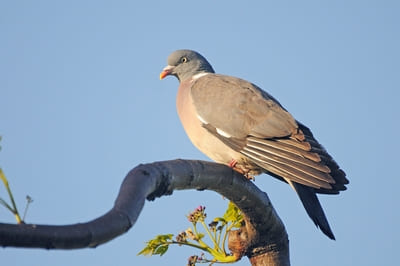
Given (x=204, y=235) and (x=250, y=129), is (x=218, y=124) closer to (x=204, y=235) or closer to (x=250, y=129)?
(x=250, y=129)

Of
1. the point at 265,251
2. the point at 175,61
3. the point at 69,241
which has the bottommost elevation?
the point at 69,241

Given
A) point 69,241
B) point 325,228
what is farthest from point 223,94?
point 69,241

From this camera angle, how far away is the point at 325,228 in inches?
187

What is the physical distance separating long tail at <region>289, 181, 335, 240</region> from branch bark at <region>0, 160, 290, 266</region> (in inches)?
19.2

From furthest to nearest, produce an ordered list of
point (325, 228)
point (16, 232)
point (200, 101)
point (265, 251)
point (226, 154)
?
1. point (200, 101)
2. point (226, 154)
3. point (325, 228)
4. point (265, 251)
5. point (16, 232)

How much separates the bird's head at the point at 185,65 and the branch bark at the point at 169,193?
10.1 ft

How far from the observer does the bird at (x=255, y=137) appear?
16.3 feet

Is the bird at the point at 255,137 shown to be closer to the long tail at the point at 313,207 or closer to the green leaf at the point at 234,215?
the long tail at the point at 313,207

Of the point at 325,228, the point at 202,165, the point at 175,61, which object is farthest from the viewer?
the point at 175,61

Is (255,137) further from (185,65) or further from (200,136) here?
(185,65)

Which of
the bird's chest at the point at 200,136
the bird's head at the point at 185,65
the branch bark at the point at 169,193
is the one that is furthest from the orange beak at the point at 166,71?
the branch bark at the point at 169,193

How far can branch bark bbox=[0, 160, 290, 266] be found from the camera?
6.58ft

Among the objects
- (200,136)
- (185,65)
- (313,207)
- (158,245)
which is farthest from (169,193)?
(185,65)

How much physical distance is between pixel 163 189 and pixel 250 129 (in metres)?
2.66
